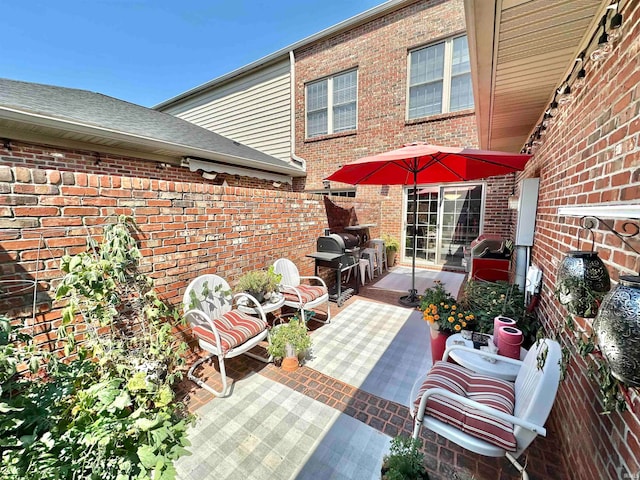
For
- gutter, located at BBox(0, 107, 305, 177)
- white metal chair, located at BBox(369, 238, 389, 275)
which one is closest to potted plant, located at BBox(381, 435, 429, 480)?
gutter, located at BBox(0, 107, 305, 177)

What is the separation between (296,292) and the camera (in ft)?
11.2

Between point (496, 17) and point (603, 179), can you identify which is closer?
point (603, 179)

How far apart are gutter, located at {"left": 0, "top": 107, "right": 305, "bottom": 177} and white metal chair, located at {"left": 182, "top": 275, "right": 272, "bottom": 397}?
2919mm

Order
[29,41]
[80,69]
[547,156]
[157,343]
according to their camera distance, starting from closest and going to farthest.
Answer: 1. [157,343]
2. [547,156]
3. [29,41]
4. [80,69]

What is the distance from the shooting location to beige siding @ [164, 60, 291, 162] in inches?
350

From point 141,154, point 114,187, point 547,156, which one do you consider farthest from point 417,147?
point 141,154

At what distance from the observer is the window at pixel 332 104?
7688mm

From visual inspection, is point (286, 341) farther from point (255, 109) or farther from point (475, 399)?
point (255, 109)

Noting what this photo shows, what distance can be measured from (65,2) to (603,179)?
29.9ft

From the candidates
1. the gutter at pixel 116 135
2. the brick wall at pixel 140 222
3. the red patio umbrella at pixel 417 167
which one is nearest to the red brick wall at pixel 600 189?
the red patio umbrella at pixel 417 167

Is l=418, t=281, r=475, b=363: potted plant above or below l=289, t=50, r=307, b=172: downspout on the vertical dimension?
below

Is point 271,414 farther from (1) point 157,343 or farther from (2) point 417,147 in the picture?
(2) point 417,147

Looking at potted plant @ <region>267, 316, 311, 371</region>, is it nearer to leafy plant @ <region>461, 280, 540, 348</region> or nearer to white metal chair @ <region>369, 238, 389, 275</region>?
leafy plant @ <region>461, 280, 540, 348</region>

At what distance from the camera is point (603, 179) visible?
4.42ft
